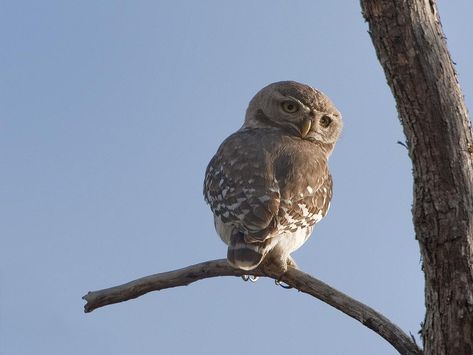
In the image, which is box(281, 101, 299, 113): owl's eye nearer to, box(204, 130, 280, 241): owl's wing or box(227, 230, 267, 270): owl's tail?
box(204, 130, 280, 241): owl's wing

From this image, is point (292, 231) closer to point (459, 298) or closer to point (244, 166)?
point (244, 166)

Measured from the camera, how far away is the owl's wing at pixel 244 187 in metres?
7.36

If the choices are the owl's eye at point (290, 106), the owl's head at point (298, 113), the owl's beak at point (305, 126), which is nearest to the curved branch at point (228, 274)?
the owl's beak at point (305, 126)

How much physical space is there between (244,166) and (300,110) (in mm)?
1969

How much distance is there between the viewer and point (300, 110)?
997 cm

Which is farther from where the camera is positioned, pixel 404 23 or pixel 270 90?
pixel 270 90

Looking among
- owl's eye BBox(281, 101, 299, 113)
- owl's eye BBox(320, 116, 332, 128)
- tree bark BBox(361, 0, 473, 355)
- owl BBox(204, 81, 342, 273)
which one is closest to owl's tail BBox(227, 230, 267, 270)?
owl BBox(204, 81, 342, 273)

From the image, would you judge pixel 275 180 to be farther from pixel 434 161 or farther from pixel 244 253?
pixel 434 161

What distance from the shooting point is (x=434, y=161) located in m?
5.33

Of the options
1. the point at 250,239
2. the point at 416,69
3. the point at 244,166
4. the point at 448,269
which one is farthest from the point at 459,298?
the point at 244,166

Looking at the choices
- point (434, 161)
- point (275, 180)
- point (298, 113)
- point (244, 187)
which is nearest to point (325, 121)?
point (298, 113)

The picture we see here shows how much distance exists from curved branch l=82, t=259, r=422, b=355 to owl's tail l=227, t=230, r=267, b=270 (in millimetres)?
141

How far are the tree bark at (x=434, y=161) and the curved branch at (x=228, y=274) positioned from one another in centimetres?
71

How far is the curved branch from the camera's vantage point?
605 centimetres
